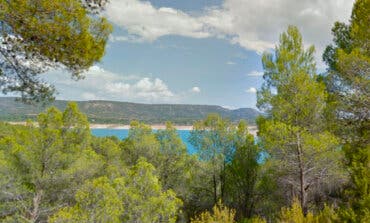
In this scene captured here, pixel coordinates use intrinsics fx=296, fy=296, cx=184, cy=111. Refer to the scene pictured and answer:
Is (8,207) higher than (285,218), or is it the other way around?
(285,218)

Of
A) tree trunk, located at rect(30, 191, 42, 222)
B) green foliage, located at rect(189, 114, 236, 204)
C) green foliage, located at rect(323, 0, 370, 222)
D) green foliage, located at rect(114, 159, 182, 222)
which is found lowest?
tree trunk, located at rect(30, 191, 42, 222)

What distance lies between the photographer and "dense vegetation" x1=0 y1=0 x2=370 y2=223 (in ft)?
26.4

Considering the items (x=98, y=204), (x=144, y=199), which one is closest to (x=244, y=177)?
(x=144, y=199)

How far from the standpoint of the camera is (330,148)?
9891mm

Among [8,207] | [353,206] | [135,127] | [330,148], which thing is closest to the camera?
[353,206]

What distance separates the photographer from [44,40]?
445 centimetres

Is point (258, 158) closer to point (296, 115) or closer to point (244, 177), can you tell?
point (244, 177)

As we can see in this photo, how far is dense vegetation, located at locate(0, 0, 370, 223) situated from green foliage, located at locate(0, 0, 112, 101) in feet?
14.3

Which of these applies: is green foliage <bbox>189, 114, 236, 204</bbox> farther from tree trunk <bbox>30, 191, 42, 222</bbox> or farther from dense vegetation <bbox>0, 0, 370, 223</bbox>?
tree trunk <bbox>30, 191, 42, 222</bbox>

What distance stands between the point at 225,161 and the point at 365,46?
8960 mm

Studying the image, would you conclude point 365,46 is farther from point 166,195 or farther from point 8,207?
point 8,207

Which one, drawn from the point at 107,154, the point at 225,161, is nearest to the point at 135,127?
the point at 107,154

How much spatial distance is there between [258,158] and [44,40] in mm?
12236

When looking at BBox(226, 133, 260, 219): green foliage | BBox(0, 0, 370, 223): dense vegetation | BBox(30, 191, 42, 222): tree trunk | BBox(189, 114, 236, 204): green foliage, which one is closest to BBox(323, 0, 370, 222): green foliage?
BBox(0, 0, 370, 223): dense vegetation
